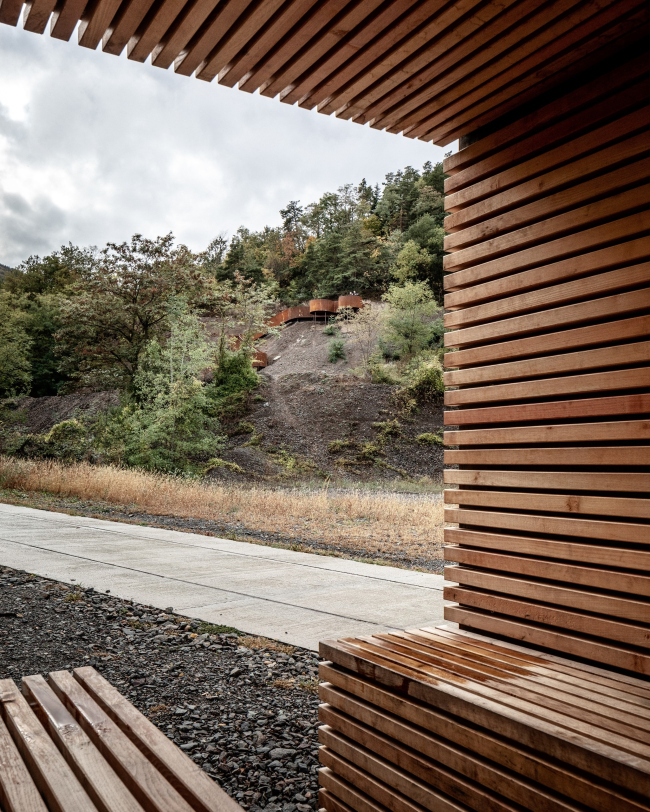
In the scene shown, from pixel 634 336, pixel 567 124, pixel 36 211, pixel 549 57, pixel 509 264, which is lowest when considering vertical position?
pixel 634 336

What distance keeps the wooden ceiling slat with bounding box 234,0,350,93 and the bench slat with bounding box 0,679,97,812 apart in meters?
2.48

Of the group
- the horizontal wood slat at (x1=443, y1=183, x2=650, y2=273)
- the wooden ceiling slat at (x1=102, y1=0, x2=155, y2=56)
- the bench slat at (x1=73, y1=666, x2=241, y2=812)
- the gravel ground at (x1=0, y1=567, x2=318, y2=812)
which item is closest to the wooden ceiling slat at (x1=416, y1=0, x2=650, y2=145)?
the horizontal wood slat at (x1=443, y1=183, x2=650, y2=273)

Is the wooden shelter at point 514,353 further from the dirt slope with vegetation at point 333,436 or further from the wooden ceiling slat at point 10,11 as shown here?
the dirt slope with vegetation at point 333,436

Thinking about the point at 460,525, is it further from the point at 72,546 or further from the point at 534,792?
the point at 72,546

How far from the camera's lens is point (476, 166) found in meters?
2.73

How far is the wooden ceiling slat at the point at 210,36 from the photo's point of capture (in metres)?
1.97

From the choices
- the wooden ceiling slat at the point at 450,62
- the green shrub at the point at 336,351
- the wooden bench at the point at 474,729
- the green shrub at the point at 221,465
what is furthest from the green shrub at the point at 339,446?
the wooden bench at the point at 474,729

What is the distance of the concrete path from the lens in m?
4.47

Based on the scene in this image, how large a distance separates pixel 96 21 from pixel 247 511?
964 centimetres

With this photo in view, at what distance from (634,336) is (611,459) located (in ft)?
1.44

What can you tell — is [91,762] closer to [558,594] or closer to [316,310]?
[558,594]

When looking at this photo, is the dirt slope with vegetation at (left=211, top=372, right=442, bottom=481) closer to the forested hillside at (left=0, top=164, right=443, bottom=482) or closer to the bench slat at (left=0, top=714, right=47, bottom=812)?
the forested hillside at (left=0, top=164, right=443, bottom=482)

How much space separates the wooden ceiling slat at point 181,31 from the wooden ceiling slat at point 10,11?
45 centimetres

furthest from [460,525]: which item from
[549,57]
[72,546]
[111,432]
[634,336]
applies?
[111,432]
